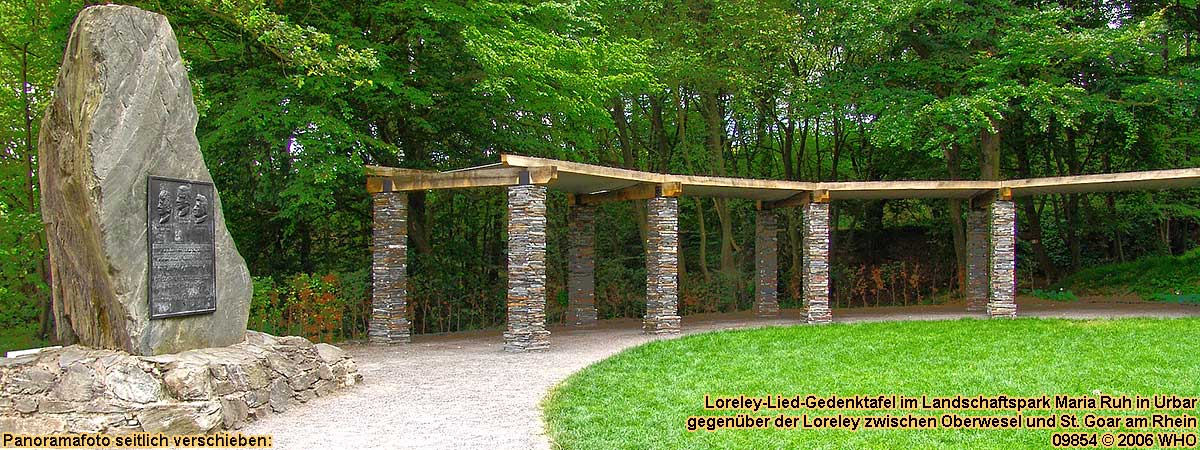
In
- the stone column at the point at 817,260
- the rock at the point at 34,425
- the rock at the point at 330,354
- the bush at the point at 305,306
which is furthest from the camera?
the stone column at the point at 817,260

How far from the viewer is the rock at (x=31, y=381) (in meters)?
6.22

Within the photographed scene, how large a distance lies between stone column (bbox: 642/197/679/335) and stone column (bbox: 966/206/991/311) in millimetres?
6715

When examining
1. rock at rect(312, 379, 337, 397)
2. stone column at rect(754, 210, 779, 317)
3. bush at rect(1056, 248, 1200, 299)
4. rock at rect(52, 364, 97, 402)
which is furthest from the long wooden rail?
rock at rect(52, 364, 97, 402)

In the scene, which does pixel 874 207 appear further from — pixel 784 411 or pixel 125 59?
pixel 125 59

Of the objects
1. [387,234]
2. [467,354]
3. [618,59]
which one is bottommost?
[467,354]

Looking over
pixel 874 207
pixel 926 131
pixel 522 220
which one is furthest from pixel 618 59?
pixel 874 207

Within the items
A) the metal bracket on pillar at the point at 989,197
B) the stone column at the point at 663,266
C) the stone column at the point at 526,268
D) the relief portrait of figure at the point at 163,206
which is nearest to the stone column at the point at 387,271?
the stone column at the point at 526,268

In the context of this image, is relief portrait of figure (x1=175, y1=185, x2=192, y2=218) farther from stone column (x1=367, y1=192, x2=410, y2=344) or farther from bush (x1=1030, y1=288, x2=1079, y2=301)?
bush (x1=1030, y1=288, x2=1079, y2=301)

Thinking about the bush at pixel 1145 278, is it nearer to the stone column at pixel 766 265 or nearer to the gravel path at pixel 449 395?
the gravel path at pixel 449 395

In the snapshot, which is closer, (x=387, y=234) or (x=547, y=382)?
(x=547, y=382)

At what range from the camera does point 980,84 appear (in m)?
16.9

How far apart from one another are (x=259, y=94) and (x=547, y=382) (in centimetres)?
625

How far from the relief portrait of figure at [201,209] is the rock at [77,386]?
1.56 metres

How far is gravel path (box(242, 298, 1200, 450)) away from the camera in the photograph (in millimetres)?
6152
